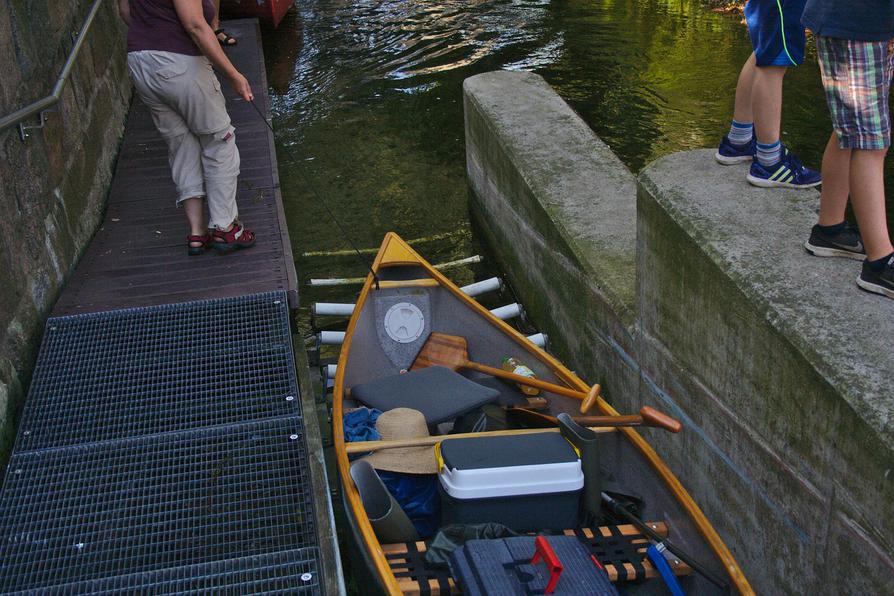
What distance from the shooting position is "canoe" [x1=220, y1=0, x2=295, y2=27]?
12.4 meters

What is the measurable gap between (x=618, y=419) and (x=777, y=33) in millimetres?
1682

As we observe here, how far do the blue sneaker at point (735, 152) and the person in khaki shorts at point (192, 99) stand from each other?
7.80ft

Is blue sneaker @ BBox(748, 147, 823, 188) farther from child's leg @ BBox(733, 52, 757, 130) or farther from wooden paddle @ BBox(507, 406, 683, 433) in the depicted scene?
wooden paddle @ BBox(507, 406, 683, 433)

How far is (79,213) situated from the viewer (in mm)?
5684

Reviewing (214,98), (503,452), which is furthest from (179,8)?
(503,452)

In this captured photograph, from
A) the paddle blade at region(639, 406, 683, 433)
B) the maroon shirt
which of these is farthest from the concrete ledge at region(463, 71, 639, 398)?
the maroon shirt

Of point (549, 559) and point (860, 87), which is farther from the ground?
point (860, 87)

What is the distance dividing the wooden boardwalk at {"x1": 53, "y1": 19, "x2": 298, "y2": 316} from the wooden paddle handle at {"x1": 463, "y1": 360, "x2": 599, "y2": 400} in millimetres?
1039

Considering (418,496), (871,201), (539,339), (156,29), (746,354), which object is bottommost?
(539,339)

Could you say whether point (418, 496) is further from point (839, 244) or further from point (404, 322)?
point (839, 244)

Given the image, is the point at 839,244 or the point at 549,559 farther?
the point at 839,244

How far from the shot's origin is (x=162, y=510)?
12.3 feet

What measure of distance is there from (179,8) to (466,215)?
3687 mm

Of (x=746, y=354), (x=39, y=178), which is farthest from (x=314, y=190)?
(x=746, y=354)
